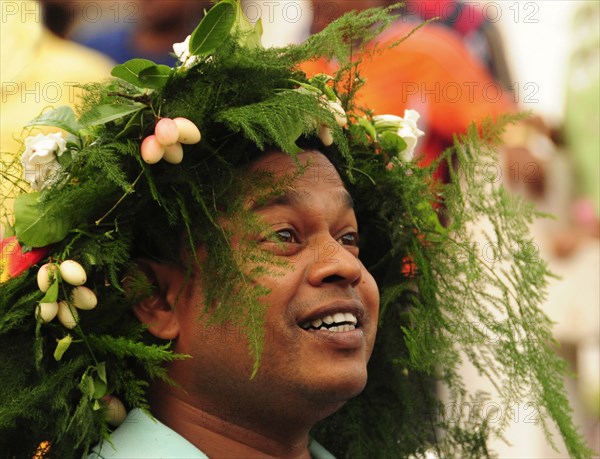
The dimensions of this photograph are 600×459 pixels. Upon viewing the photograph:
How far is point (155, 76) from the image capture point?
5.79ft

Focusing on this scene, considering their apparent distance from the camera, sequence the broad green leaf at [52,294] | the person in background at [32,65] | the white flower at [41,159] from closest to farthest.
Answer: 1. the broad green leaf at [52,294]
2. the white flower at [41,159]
3. the person in background at [32,65]

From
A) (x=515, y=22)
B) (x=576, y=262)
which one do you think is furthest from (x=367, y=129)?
(x=515, y=22)

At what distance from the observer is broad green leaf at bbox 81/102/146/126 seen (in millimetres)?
1770

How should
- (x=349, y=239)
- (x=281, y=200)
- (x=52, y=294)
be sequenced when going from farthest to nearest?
(x=349, y=239) < (x=281, y=200) < (x=52, y=294)

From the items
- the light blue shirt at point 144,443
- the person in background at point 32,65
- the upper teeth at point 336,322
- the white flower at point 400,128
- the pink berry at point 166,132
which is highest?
the person in background at point 32,65

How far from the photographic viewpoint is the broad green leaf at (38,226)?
1751 millimetres

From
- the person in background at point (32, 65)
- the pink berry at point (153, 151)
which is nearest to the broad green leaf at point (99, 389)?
the pink berry at point (153, 151)

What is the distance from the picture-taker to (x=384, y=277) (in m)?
2.12

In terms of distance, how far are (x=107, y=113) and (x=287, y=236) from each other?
339 mm

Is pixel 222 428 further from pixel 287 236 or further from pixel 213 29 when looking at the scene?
pixel 213 29

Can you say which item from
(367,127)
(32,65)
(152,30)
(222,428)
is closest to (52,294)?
(222,428)

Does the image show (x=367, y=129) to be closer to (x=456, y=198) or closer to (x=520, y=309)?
(x=456, y=198)

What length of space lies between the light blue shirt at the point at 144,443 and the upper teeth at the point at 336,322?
0.26m

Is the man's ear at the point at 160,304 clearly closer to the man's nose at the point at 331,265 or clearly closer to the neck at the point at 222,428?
the neck at the point at 222,428
